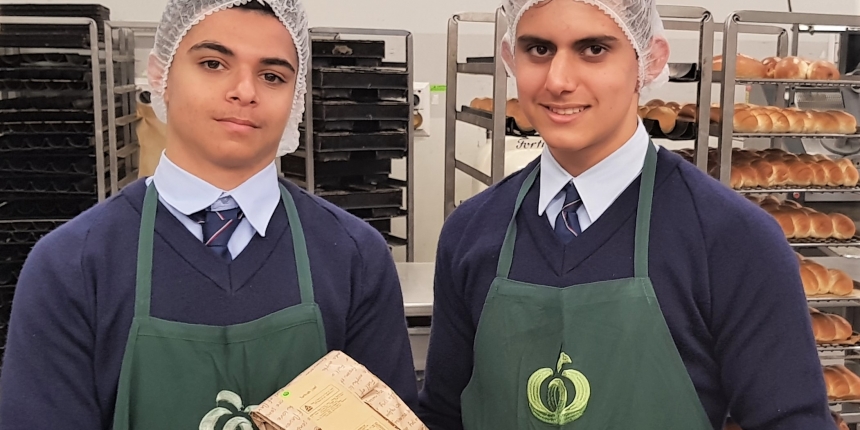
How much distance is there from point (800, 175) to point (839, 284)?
0.44 m

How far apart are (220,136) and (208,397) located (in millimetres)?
416

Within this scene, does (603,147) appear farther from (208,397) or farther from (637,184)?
(208,397)

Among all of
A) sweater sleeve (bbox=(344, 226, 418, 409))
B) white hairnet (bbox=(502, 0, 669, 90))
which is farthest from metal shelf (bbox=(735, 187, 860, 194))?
sweater sleeve (bbox=(344, 226, 418, 409))

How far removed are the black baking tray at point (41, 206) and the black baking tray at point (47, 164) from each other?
0.35 ft

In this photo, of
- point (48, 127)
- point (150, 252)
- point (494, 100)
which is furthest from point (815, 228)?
point (48, 127)

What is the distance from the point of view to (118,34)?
3551 mm

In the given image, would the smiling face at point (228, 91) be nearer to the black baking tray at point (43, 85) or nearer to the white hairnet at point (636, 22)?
the white hairnet at point (636, 22)

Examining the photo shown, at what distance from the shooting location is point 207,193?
3.98ft

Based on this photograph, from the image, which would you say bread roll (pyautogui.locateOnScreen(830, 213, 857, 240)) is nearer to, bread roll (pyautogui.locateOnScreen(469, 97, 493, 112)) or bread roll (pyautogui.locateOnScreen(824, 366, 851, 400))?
bread roll (pyautogui.locateOnScreen(824, 366, 851, 400))

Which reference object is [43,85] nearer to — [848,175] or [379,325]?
[379,325]

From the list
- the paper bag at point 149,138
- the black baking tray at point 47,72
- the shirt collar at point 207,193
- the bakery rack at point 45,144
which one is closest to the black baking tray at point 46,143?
the bakery rack at point 45,144

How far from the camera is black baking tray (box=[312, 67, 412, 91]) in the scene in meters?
2.99

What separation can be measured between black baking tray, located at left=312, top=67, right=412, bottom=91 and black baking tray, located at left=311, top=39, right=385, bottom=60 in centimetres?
6

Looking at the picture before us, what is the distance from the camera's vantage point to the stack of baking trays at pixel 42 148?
2.93 metres
